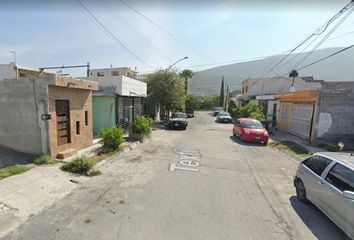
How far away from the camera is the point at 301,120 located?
55.0 feet

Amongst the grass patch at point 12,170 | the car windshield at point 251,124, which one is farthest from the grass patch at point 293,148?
the grass patch at point 12,170

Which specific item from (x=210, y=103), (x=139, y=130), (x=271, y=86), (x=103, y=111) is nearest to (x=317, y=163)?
(x=139, y=130)

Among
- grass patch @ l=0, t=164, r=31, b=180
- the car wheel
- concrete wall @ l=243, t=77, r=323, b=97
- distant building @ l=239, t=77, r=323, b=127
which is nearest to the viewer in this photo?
the car wheel

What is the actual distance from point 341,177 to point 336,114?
11172 millimetres

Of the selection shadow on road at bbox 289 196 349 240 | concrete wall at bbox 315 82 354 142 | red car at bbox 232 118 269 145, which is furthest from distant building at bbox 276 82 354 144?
shadow on road at bbox 289 196 349 240

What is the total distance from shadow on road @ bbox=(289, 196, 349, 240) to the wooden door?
8494 millimetres

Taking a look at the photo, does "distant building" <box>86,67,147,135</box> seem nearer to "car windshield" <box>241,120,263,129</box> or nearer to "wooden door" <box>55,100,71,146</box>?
"wooden door" <box>55,100,71,146</box>

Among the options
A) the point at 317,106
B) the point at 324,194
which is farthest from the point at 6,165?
the point at 317,106

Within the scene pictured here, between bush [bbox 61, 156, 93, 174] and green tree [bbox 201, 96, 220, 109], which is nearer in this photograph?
bush [bbox 61, 156, 93, 174]

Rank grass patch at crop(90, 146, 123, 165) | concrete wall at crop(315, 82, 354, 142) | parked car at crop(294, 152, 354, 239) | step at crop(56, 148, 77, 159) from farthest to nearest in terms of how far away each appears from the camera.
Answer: concrete wall at crop(315, 82, 354, 142), grass patch at crop(90, 146, 123, 165), step at crop(56, 148, 77, 159), parked car at crop(294, 152, 354, 239)

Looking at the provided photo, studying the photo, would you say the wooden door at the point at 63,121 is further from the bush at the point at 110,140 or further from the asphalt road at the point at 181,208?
the asphalt road at the point at 181,208

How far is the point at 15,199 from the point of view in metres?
5.23

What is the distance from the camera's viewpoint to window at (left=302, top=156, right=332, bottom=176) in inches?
207

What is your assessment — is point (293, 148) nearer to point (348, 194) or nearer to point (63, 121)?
point (348, 194)
